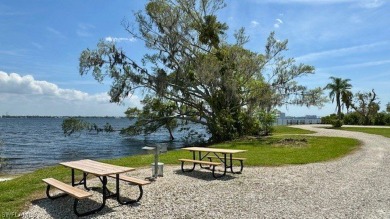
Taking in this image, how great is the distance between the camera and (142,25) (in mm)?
25562

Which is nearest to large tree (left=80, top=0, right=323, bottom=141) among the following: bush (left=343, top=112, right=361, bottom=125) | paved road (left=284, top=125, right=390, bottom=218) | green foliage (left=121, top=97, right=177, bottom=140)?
green foliage (left=121, top=97, right=177, bottom=140)

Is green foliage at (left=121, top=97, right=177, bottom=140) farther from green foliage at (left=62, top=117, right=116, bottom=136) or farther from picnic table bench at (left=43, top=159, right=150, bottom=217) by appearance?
picnic table bench at (left=43, top=159, right=150, bottom=217)

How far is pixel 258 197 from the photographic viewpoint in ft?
23.7

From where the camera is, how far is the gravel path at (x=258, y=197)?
6.15m

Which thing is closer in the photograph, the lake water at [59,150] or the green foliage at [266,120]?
the lake water at [59,150]

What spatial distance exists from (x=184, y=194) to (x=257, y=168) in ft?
14.3

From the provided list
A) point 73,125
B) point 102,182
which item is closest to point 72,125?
point 73,125

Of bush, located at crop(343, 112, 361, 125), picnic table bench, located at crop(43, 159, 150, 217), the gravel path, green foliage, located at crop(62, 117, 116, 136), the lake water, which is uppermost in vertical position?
bush, located at crop(343, 112, 361, 125)

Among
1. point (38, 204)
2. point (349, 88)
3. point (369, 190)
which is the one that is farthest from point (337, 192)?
point (349, 88)

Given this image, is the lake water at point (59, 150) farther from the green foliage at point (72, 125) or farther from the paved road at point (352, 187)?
the paved road at point (352, 187)

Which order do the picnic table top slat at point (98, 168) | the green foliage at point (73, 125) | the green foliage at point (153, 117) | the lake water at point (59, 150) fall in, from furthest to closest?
the green foliage at point (153, 117) < the green foliage at point (73, 125) < the lake water at point (59, 150) < the picnic table top slat at point (98, 168)

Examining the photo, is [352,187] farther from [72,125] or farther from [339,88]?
[339,88]

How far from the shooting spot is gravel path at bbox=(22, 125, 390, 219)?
6152 millimetres

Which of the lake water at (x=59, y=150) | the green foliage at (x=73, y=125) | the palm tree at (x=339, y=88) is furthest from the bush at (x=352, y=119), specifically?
the green foliage at (x=73, y=125)
